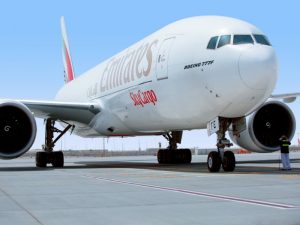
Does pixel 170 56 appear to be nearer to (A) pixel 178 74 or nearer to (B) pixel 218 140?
(A) pixel 178 74

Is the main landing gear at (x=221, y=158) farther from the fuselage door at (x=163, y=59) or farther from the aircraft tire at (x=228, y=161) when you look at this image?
the fuselage door at (x=163, y=59)

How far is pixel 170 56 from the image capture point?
14000 mm

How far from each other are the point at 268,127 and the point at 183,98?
4.67m

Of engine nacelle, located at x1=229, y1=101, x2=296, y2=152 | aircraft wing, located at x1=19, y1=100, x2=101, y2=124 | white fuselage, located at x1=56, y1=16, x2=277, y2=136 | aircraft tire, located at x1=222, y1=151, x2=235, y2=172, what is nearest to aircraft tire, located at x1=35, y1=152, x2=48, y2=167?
aircraft wing, located at x1=19, y1=100, x2=101, y2=124

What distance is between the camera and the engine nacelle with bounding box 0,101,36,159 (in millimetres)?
15734

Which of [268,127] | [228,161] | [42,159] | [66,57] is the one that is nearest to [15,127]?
[42,159]

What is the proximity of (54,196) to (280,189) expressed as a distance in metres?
3.49

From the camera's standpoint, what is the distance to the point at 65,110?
18.9 m

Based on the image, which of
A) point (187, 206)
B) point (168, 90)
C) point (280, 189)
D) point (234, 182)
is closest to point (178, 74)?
point (168, 90)

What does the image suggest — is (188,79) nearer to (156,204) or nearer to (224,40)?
(224,40)

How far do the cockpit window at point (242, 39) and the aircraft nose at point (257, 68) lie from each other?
35 cm

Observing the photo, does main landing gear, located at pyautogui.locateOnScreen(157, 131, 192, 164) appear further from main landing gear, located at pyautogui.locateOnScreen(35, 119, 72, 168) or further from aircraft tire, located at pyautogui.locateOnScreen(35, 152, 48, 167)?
aircraft tire, located at pyautogui.locateOnScreen(35, 152, 48, 167)

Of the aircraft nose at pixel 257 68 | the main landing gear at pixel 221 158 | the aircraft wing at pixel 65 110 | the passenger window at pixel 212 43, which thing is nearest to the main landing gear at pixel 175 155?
the aircraft wing at pixel 65 110

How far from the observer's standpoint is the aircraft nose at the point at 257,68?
11.7m
